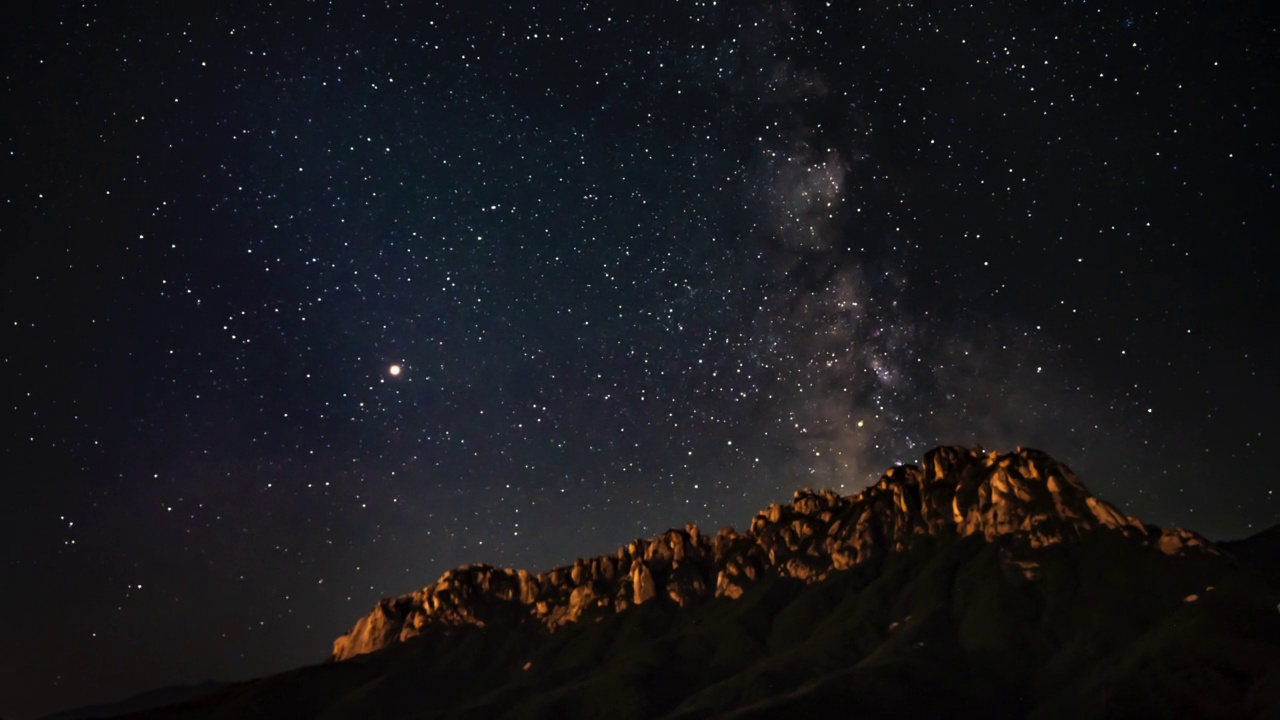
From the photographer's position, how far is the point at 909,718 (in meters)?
195

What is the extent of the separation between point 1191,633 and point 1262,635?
1292 centimetres

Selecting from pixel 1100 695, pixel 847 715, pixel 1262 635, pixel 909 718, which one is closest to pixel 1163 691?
pixel 1100 695

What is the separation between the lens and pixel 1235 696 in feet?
567

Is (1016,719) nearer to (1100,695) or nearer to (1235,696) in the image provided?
(1100,695)

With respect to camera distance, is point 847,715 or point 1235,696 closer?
point 1235,696

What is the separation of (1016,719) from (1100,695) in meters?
17.7

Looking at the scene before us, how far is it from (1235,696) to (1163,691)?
41.0 feet

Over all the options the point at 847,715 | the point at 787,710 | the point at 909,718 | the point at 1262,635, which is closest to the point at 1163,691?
the point at 1262,635

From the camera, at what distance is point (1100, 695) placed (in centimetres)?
18750

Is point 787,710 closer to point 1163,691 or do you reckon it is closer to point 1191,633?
point 1163,691

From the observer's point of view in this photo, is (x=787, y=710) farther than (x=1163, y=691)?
Yes

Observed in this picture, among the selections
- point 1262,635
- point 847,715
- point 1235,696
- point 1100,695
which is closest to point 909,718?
point 847,715

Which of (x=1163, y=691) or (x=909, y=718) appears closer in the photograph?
(x=1163, y=691)

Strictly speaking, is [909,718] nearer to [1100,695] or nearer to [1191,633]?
[1100,695]
